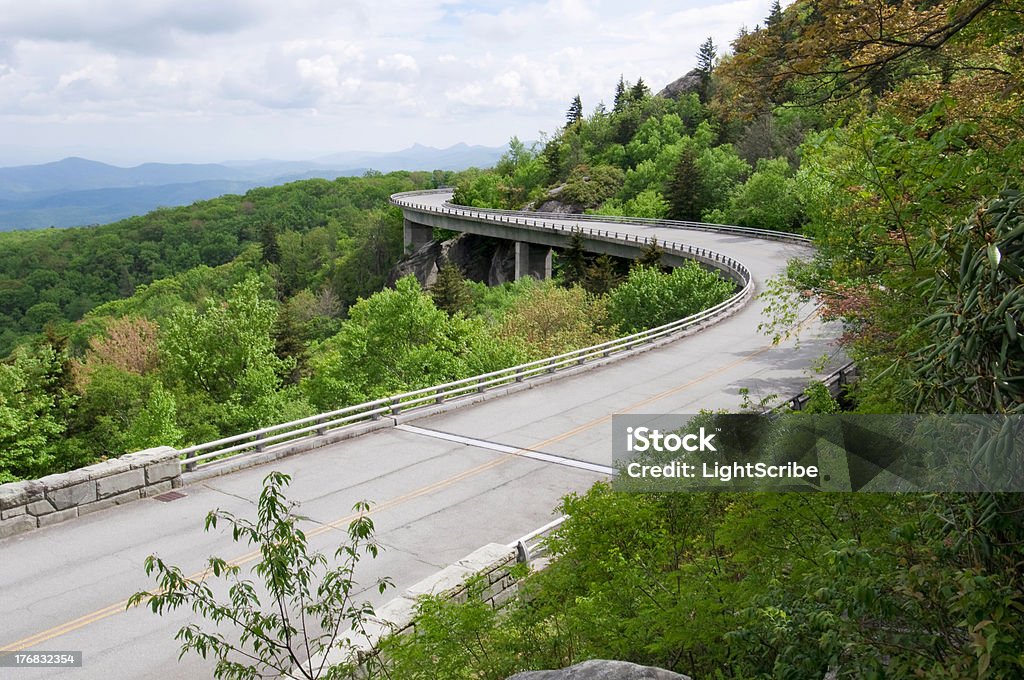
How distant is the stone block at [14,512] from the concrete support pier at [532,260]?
201 ft

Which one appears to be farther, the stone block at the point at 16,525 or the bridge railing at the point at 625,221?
the bridge railing at the point at 625,221

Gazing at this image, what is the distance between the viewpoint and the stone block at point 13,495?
42.0ft

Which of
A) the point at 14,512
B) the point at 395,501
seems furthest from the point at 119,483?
the point at 395,501

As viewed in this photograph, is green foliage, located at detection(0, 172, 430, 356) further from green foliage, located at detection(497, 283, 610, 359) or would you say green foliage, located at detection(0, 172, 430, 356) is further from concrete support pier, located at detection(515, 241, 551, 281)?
green foliage, located at detection(497, 283, 610, 359)

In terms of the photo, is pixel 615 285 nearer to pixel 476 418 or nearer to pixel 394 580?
pixel 476 418

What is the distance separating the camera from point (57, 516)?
13.5 m

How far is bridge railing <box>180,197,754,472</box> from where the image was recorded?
55.4 ft

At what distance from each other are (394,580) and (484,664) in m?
4.76

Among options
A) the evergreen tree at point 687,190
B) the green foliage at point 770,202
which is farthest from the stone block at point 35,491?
the evergreen tree at point 687,190

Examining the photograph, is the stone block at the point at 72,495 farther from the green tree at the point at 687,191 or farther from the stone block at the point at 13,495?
→ the green tree at the point at 687,191

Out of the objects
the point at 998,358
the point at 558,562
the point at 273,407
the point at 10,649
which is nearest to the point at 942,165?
the point at 998,358

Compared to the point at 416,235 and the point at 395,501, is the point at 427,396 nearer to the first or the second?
the point at 395,501

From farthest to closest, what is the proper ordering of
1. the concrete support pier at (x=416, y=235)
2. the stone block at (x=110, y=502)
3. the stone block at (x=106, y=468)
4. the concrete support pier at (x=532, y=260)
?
1. the concrete support pier at (x=416, y=235)
2. the concrete support pier at (x=532, y=260)
3. the stone block at (x=106, y=468)
4. the stone block at (x=110, y=502)

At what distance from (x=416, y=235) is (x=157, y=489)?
85.7 metres
